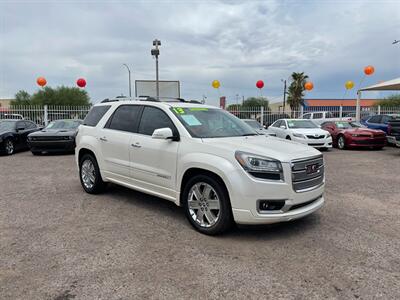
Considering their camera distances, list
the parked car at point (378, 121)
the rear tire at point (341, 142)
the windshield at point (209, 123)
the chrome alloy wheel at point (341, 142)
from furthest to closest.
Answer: the parked car at point (378, 121) → the chrome alloy wheel at point (341, 142) → the rear tire at point (341, 142) → the windshield at point (209, 123)

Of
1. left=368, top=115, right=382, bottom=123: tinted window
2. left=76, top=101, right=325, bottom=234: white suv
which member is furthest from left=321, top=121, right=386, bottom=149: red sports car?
left=76, top=101, right=325, bottom=234: white suv

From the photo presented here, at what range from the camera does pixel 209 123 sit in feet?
16.9

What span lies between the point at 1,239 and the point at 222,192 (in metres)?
2.88

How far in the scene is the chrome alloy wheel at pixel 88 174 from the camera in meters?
6.45

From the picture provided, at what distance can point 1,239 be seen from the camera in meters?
4.25

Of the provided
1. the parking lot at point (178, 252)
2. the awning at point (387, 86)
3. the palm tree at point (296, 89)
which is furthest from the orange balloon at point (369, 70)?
the palm tree at point (296, 89)

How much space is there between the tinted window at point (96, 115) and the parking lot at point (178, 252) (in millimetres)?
1468

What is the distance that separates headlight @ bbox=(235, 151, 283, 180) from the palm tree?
4756 cm

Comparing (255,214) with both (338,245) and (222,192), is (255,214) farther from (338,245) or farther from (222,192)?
(338,245)

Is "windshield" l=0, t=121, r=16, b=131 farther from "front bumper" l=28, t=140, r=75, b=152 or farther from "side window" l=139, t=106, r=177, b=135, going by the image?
"side window" l=139, t=106, r=177, b=135

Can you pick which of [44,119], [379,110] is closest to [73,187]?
[44,119]

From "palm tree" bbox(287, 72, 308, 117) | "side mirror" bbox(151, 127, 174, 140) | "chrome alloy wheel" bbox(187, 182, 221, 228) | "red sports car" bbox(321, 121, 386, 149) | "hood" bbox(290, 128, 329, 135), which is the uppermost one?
"palm tree" bbox(287, 72, 308, 117)

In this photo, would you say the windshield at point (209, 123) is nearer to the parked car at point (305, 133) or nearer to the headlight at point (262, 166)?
the headlight at point (262, 166)

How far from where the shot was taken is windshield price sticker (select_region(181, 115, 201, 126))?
4.91 meters
